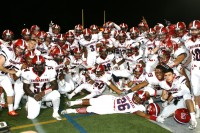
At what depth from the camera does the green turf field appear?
5066mm

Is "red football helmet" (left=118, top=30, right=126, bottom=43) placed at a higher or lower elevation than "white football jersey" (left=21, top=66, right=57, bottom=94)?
higher

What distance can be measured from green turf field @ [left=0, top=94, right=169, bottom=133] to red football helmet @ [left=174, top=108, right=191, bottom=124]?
37 centimetres

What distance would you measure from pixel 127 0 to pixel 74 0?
7007 mm

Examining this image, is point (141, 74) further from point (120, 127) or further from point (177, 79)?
point (120, 127)

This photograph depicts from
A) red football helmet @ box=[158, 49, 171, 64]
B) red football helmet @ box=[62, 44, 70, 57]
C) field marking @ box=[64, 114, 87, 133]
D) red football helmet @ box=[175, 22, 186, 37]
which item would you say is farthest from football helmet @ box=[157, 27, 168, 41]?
field marking @ box=[64, 114, 87, 133]

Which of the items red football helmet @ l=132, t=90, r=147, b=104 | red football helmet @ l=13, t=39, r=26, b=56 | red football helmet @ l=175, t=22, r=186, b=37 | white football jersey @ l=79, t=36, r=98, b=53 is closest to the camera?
red football helmet @ l=132, t=90, r=147, b=104

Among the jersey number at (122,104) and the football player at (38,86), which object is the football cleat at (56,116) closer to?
the football player at (38,86)

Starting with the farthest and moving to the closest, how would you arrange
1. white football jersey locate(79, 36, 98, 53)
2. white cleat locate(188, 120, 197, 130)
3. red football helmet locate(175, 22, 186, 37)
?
1. white football jersey locate(79, 36, 98, 53)
2. red football helmet locate(175, 22, 186, 37)
3. white cleat locate(188, 120, 197, 130)

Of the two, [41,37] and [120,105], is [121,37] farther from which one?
[120,105]

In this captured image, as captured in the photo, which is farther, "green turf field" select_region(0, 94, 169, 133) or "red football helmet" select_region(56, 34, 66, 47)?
"red football helmet" select_region(56, 34, 66, 47)

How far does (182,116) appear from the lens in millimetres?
5086

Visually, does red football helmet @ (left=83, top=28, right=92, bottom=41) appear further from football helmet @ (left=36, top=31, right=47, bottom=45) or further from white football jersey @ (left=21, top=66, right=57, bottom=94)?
white football jersey @ (left=21, top=66, right=57, bottom=94)

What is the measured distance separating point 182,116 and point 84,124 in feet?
6.41

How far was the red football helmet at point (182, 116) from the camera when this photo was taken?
200 inches
